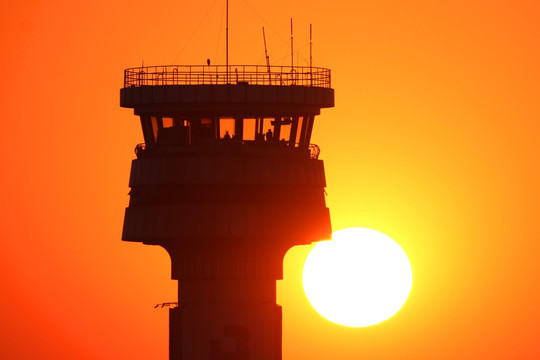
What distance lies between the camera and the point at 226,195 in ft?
403

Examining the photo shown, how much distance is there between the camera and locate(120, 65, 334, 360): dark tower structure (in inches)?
4813

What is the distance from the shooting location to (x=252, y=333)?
411 feet

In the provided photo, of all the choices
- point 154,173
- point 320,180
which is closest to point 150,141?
point 154,173

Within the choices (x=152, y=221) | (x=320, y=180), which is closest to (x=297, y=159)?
(x=320, y=180)

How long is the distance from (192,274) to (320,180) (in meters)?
10.5

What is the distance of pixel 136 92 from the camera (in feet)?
406

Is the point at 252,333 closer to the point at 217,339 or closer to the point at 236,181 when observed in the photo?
the point at 217,339

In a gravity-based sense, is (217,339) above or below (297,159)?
below

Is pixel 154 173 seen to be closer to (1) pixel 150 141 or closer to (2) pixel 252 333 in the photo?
(1) pixel 150 141

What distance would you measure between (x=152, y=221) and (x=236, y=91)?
10122mm

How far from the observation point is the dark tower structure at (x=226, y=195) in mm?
122250

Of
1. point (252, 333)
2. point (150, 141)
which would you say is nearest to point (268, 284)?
point (252, 333)

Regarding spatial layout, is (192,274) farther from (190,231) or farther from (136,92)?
(136,92)

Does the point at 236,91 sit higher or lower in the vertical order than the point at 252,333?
higher
